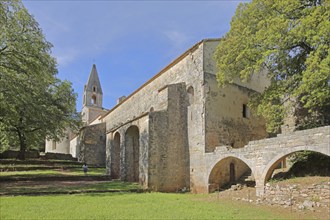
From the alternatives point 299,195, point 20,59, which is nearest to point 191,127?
point 299,195

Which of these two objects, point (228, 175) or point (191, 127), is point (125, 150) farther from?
point (228, 175)

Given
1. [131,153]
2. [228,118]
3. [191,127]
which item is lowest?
[131,153]

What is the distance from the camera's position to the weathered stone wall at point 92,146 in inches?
1257

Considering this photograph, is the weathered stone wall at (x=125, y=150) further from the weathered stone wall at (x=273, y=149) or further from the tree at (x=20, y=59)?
the tree at (x=20, y=59)

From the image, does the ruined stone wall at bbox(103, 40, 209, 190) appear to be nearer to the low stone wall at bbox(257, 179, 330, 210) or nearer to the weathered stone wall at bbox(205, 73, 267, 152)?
the weathered stone wall at bbox(205, 73, 267, 152)

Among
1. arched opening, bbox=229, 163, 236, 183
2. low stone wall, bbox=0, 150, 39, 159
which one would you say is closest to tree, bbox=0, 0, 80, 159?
arched opening, bbox=229, 163, 236, 183

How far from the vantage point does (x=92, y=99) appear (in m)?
52.4

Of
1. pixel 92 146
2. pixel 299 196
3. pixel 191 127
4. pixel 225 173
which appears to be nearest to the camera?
pixel 299 196

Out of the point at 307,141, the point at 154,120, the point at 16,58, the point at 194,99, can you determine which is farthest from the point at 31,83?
the point at 307,141

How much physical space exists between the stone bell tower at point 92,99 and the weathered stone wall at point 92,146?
17637mm

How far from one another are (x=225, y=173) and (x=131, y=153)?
7.85 meters

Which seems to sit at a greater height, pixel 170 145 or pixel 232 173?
pixel 170 145

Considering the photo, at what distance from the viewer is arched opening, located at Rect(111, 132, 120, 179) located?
75.8 ft

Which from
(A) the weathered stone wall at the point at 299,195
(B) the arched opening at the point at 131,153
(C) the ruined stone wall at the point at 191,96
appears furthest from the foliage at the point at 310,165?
(B) the arched opening at the point at 131,153
